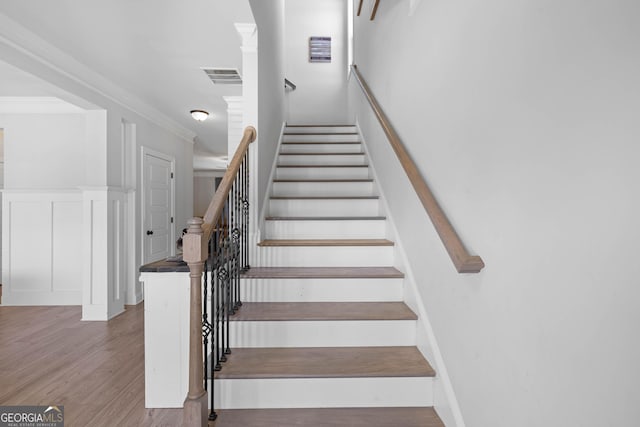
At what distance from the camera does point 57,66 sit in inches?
111

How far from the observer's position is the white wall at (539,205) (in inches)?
25.9

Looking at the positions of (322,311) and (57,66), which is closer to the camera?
(322,311)

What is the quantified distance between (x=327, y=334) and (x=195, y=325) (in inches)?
28.7

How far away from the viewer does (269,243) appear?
2297 mm

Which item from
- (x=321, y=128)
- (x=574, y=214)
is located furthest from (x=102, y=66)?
(x=574, y=214)

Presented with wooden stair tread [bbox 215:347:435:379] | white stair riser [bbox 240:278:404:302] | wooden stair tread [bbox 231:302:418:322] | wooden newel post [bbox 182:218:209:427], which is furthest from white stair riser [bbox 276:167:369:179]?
wooden newel post [bbox 182:218:209:427]

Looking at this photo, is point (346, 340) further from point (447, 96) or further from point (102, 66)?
point (102, 66)

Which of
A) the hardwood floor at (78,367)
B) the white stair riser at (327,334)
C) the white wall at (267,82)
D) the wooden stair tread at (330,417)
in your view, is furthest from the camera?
the white wall at (267,82)

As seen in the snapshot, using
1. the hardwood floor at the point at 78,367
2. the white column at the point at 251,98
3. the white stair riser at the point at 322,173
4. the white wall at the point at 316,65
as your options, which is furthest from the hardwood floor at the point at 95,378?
the white wall at the point at 316,65

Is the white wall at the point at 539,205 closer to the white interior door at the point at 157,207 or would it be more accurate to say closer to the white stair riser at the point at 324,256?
the white stair riser at the point at 324,256

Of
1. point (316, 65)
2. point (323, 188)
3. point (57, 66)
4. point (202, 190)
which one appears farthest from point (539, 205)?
Answer: point (202, 190)

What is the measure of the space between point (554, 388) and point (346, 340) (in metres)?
1.04

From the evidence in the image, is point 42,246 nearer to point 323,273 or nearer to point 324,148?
point 324,148

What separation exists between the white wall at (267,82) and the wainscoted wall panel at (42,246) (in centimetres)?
269
